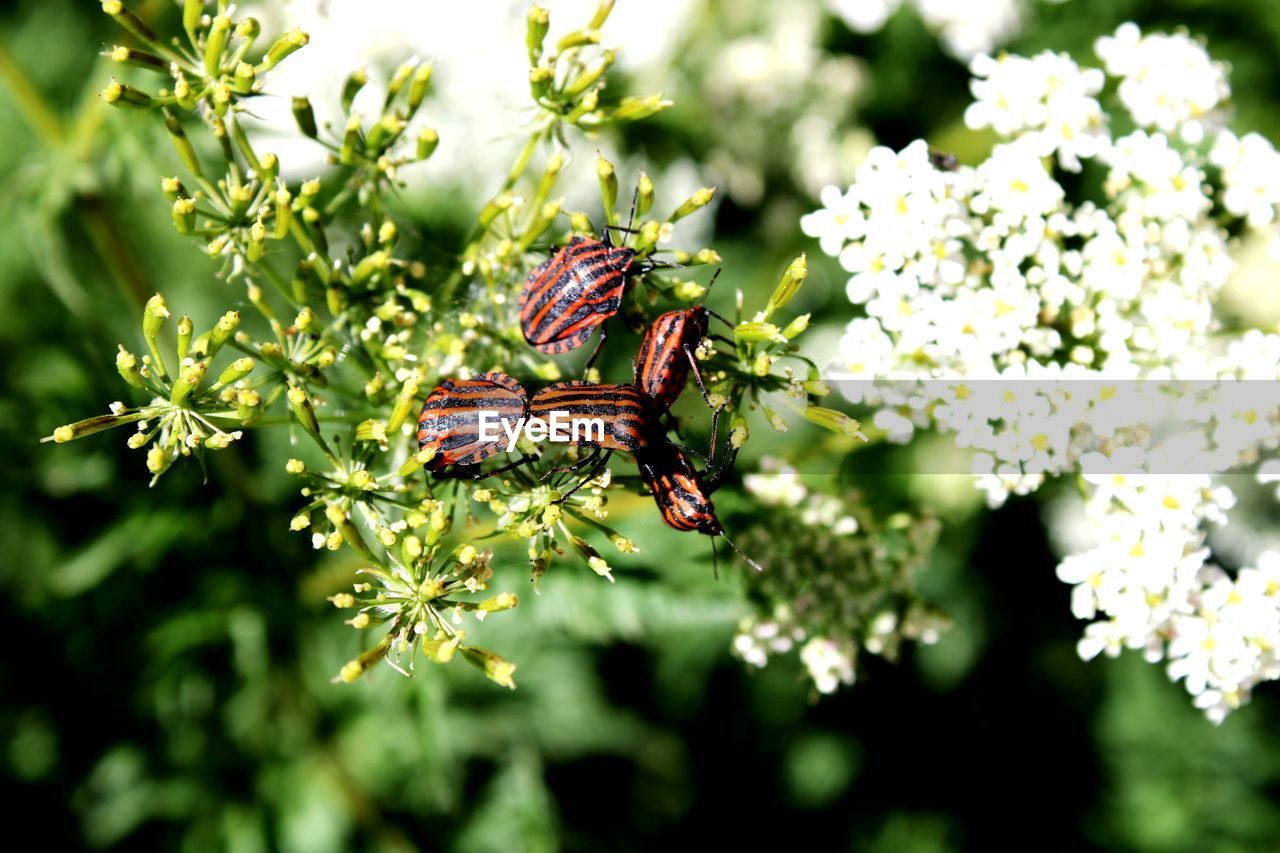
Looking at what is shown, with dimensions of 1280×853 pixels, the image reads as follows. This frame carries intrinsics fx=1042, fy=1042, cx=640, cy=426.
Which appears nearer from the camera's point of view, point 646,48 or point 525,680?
point 525,680

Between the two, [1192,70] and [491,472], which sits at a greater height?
[1192,70]

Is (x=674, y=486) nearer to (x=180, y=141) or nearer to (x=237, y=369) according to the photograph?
(x=237, y=369)

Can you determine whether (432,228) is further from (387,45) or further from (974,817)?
(974,817)

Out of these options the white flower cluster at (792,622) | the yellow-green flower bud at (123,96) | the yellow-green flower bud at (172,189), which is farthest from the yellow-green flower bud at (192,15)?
the white flower cluster at (792,622)

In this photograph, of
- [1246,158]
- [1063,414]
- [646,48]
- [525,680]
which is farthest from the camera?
[646,48]

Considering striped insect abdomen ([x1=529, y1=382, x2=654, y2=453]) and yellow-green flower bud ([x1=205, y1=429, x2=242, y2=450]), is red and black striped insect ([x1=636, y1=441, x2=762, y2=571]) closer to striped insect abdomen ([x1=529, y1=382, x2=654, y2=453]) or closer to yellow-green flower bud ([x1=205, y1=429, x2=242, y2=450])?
striped insect abdomen ([x1=529, y1=382, x2=654, y2=453])

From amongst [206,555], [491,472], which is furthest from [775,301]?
[206,555]

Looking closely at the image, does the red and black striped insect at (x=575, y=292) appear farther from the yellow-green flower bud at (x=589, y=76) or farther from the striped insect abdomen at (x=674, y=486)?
the yellow-green flower bud at (x=589, y=76)
